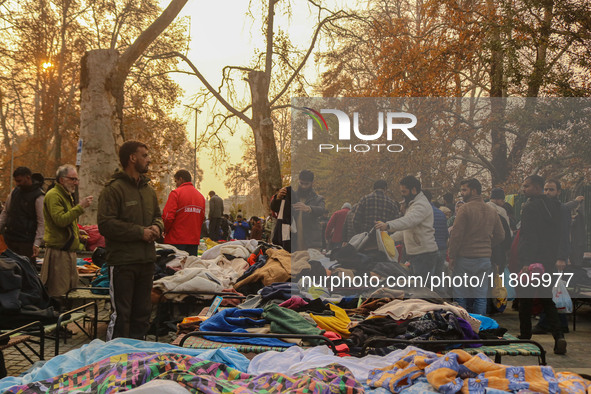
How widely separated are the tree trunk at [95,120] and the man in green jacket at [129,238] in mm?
7238

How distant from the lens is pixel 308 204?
7402 millimetres

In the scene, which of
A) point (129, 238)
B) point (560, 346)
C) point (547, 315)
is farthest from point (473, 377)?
point (547, 315)

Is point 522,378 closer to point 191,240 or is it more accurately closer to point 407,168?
point 407,168

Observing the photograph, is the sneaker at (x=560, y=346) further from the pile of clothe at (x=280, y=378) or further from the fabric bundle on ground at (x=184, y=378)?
the fabric bundle on ground at (x=184, y=378)

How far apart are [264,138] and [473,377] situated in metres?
13.6

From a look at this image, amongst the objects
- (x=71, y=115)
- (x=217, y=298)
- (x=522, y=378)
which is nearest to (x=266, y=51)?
(x=217, y=298)

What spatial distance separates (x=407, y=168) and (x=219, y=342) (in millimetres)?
4074

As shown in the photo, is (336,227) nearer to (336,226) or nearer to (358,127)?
(336,226)

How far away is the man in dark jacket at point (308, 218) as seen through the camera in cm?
731

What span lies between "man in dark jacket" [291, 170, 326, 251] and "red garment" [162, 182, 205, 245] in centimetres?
183

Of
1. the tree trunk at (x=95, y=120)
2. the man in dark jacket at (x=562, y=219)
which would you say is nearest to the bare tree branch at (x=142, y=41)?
the tree trunk at (x=95, y=120)

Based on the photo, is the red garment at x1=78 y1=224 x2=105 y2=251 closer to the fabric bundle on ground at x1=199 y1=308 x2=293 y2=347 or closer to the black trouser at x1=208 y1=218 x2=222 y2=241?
the fabric bundle on ground at x1=199 y1=308 x2=293 y2=347

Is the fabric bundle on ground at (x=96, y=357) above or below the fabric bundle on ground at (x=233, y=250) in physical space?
below

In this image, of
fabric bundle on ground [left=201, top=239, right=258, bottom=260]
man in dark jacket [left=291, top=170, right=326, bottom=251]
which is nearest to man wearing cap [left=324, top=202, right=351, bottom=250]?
man in dark jacket [left=291, top=170, right=326, bottom=251]
